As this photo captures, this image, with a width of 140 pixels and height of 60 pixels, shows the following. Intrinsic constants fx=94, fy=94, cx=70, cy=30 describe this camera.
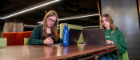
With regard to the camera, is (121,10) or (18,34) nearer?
(121,10)

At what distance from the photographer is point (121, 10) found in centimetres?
282

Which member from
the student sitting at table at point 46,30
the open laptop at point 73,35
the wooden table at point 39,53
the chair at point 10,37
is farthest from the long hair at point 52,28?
the chair at point 10,37

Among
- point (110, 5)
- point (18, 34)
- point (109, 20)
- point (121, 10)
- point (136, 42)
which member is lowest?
point (136, 42)

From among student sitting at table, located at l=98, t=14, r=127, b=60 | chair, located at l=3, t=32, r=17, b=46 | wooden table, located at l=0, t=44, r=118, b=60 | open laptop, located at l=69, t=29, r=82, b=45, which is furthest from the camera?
chair, located at l=3, t=32, r=17, b=46

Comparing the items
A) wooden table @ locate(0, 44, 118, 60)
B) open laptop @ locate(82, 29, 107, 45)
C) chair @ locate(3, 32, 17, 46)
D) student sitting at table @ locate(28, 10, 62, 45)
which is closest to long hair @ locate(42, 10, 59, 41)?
student sitting at table @ locate(28, 10, 62, 45)

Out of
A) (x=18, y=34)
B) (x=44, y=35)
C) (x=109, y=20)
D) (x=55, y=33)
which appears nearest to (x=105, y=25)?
(x=109, y=20)

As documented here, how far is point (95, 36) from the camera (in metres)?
1.27

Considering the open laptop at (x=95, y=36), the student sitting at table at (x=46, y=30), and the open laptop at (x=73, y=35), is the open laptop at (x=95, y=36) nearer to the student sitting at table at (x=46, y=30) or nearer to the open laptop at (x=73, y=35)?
the open laptop at (x=73, y=35)

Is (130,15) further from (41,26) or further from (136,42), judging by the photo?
(41,26)

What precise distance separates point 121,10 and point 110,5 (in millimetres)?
367

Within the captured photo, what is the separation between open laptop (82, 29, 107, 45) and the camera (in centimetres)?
121

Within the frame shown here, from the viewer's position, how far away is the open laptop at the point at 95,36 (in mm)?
1212

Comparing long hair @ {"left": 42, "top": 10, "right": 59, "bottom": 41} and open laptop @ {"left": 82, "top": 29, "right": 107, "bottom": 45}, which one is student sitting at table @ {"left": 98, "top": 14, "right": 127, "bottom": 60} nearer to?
open laptop @ {"left": 82, "top": 29, "right": 107, "bottom": 45}

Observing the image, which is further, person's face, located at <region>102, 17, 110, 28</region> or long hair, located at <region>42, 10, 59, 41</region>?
person's face, located at <region>102, 17, 110, 28</region>
